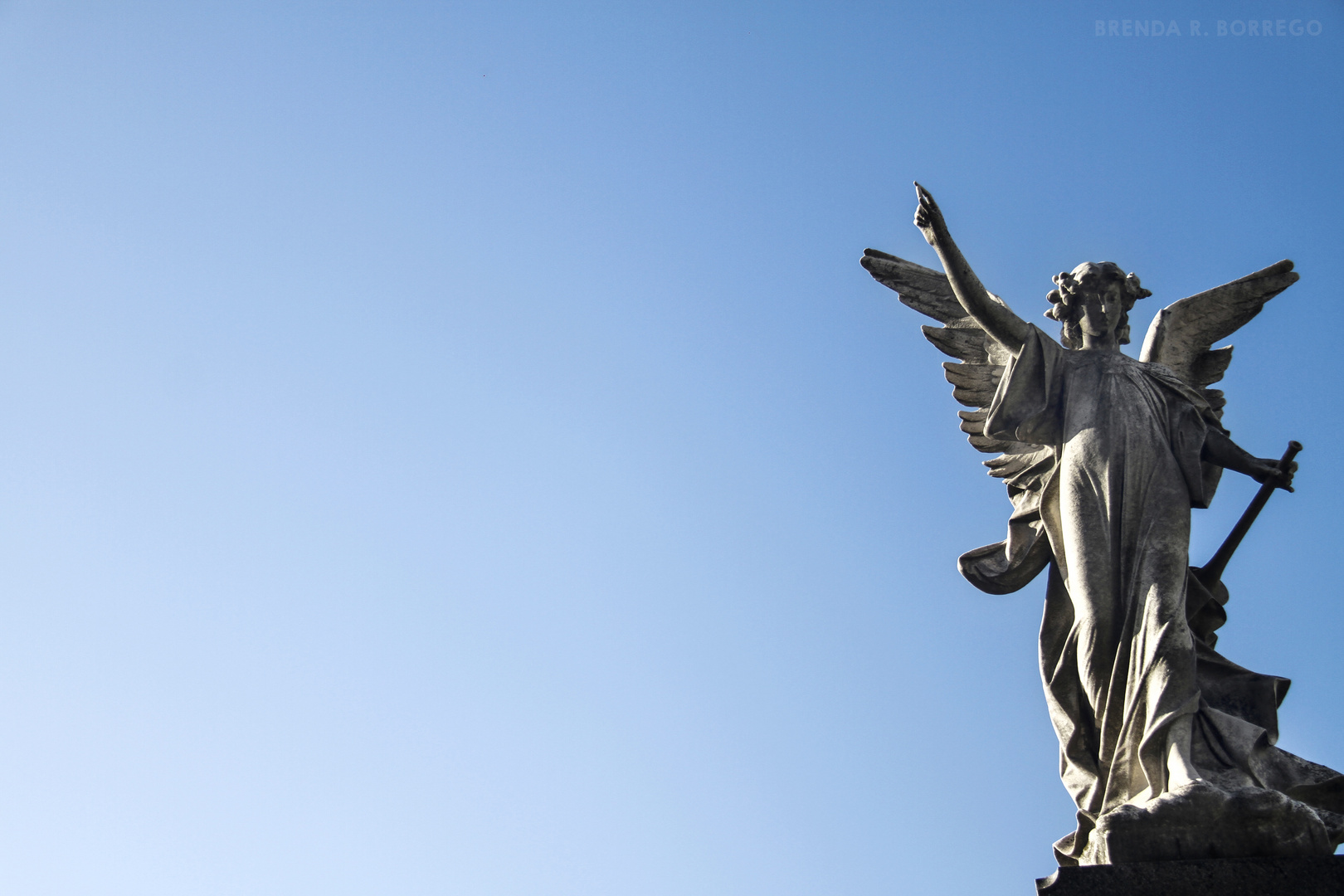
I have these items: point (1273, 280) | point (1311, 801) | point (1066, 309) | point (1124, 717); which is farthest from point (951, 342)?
point (1311, 801)

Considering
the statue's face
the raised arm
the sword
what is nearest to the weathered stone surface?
the sword

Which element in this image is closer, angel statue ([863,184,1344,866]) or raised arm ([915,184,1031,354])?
angel statue ([863,184,1344,866])

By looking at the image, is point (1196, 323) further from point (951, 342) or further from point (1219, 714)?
point (1219, 714)

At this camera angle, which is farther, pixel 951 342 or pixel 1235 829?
pixel 951 342

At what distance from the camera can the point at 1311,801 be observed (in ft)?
20.7

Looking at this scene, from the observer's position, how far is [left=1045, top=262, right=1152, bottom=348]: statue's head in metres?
8.05

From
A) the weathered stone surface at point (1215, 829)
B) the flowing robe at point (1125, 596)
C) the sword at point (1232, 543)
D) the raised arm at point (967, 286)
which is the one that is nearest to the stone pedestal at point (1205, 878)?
the weathered stone surface at point (1215, 829)

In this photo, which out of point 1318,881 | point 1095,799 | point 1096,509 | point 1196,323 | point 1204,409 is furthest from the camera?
point 1196,323

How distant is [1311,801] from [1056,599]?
67.3 inches

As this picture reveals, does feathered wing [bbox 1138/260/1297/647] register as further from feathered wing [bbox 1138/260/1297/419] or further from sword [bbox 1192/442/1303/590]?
sword [bbox 1192/442/1303/590]

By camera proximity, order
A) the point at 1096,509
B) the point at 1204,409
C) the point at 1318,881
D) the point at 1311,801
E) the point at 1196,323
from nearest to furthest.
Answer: the point at 1318,881, the point at 1311,801, the point at 1096,509, the point at 1204,409, the point at 1196,323

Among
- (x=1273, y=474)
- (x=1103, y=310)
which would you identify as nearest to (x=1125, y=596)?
(x=1273, y=474)

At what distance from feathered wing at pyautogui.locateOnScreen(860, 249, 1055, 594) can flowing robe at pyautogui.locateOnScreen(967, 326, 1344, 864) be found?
0.48 feet

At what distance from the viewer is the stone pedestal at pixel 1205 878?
5.54m
